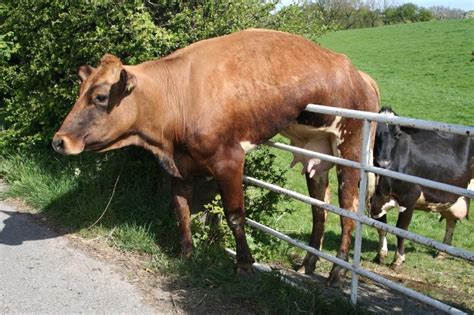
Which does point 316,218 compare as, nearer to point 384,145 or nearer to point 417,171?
point 384,145

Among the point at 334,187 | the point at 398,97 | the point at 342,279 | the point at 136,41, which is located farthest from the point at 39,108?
the point at 398,97

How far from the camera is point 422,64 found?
105ft

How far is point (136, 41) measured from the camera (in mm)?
6402

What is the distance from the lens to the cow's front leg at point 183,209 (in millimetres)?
5505

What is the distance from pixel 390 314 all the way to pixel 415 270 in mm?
2650

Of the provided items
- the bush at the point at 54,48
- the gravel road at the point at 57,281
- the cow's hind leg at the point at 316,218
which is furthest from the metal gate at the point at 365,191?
the bush at the point at 54,48

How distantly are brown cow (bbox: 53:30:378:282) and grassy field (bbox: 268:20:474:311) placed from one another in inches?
53.0

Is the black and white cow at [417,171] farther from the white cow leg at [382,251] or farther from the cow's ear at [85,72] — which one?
the cow's ear at [85,72]

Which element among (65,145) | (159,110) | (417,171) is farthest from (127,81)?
(417,171)

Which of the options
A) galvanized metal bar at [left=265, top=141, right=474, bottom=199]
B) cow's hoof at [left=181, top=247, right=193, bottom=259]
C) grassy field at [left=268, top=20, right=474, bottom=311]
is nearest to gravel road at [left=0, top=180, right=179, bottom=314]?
cow's hoof at [left=181, top=247, right=193, bottom=259]

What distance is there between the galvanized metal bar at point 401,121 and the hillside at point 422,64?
38.7 ft

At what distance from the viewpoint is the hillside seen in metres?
21.9

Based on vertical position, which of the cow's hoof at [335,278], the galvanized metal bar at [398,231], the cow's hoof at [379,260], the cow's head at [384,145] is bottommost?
the cow's hoof at [379,260]

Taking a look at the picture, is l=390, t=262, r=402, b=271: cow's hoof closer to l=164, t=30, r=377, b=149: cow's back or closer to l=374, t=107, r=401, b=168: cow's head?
l=374, t=107, r=401, b=168: cow's head
